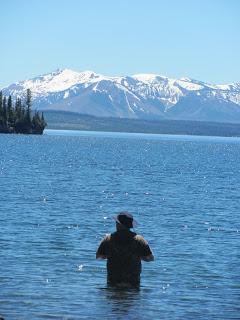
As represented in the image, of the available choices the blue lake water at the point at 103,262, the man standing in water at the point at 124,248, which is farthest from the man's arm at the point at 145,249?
the blue lake water at the point at 103,262

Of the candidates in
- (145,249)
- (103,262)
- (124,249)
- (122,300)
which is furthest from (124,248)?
(103,262)

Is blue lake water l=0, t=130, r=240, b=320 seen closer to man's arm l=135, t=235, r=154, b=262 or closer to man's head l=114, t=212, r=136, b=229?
man's arm l=135, t=235, r=154, b=262

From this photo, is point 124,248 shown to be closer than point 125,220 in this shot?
No

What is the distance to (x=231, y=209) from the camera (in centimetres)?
5253

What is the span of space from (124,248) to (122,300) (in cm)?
179

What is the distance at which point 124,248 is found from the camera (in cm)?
2084

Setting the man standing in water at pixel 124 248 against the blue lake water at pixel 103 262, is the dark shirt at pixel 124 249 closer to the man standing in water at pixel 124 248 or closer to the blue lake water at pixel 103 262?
the man standing in water at pixel 124 248

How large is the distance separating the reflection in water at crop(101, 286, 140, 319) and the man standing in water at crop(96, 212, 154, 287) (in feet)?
3.02

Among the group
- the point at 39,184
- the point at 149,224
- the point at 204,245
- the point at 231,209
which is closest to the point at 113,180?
the point at 39,184

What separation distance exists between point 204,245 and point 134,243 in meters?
13.6

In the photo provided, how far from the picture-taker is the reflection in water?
2078 centimetres

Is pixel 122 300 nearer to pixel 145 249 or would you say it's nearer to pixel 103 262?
pixel 145 249

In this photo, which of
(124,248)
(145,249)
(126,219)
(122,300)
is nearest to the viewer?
(126,219)

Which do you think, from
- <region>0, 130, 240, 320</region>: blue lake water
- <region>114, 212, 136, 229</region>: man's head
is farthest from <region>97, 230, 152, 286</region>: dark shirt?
<region>0, 130, 240, 320</region>: blue lake water
